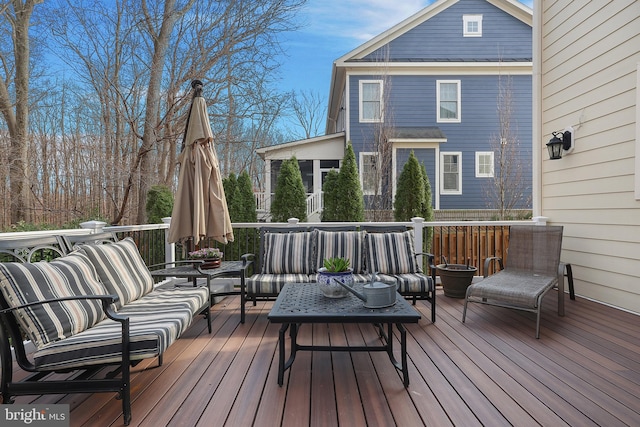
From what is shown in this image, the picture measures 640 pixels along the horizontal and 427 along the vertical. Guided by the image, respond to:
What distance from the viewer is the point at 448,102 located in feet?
38.0

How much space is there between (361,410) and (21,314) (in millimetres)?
1971

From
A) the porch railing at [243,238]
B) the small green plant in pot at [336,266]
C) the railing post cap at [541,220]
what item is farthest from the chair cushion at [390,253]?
the railing post cap at [541,220]

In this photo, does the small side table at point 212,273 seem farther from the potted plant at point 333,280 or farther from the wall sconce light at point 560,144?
the wall sconce light at point 560,144

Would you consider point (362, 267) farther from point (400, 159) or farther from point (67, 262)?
point (400, 159)

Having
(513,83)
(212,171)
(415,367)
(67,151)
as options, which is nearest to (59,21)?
(67,151)

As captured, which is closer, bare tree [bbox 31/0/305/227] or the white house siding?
the white house siding

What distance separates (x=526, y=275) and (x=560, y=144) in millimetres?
1856

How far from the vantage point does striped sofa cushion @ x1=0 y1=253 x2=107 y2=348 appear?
204 cm

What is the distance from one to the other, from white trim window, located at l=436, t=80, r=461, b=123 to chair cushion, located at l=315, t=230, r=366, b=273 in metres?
8.61

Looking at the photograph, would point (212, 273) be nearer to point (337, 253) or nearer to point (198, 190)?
point (198, 190)

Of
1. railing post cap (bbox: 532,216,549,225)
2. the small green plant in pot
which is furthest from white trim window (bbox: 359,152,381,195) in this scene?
the small green plant in pot

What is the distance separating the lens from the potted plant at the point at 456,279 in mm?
4684

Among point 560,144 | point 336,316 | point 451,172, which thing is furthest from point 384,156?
point 336,316

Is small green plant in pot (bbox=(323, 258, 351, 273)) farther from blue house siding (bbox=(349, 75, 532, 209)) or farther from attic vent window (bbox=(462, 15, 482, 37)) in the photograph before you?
attic vent window (bbox=(462, 15, 482, 37))
